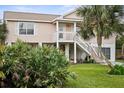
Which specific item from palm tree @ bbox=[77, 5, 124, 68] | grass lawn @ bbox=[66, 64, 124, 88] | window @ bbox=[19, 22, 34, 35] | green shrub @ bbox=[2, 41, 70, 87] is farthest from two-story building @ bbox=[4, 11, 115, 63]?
green shrub @ bbox=[2, 41, 70, 87]

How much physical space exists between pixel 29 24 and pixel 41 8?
5.29 ft

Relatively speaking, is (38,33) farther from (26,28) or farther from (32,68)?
(32,68)

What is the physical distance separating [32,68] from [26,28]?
29.1 feet

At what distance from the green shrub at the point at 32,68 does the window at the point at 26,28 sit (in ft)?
26.4

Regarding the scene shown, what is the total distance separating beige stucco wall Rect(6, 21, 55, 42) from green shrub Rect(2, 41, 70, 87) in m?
7.24

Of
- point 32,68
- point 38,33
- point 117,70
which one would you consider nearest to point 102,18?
point 117,70

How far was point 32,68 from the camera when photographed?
8.73 metres

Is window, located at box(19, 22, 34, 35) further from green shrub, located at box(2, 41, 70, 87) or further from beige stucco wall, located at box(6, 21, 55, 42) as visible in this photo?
green shrub, located at box(2, 41, 70, 87)

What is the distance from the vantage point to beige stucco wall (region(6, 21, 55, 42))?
16.5 meters

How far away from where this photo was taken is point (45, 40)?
17016mm

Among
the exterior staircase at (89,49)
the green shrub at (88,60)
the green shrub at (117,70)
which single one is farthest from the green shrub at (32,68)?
the green shrub at (88,60)

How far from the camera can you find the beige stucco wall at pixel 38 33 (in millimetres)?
16475

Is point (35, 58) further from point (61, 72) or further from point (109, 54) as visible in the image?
point (109, 54)

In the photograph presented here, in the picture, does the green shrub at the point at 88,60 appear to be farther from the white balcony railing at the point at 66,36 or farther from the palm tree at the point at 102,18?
the palm tree at the point at 102,18
